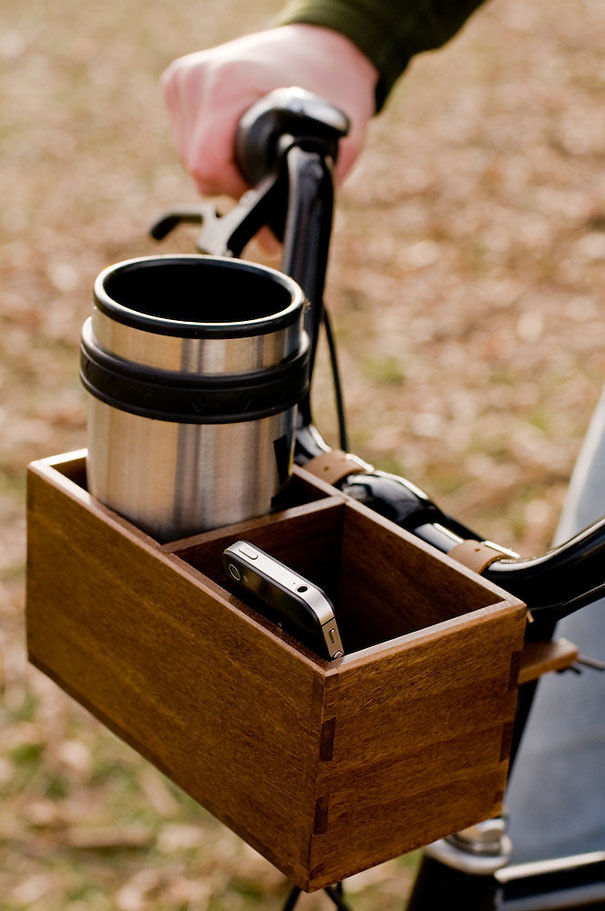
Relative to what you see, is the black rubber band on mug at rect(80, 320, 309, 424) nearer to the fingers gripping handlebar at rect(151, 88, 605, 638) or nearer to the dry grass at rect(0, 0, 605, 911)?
the fingers gripping handlebar at rect(151, 88, 605, 638)

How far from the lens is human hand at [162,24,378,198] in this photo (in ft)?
4.14

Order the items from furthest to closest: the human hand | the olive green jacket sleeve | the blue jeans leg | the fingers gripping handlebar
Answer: the blue jeans leg < the olive green jacket sleeve < the human hand < the fingers gripping handlebar

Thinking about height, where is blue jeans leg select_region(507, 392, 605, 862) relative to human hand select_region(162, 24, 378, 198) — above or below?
below

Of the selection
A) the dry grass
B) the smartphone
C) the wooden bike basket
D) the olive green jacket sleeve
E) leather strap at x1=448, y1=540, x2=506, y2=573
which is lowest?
the dry grass

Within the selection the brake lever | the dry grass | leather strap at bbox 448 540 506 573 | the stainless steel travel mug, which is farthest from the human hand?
the dry grass

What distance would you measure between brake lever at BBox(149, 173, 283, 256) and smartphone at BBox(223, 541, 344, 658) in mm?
442

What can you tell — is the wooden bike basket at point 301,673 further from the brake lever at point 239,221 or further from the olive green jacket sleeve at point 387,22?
the olive green jacket sleeve at point 387,22

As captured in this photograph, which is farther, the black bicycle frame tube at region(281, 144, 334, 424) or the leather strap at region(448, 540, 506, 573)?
the black bicycle frame tube at region(281, 144, 334, 424)

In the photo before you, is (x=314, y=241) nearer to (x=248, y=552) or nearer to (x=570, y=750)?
(x=248, y=552)

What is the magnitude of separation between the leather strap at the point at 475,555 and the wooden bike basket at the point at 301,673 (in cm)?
3

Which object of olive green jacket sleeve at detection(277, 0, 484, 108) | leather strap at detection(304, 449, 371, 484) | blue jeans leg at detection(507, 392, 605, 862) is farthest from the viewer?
blue jeans leg at detection(507, 392, 605, 862)

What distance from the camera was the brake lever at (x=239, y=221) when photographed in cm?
113

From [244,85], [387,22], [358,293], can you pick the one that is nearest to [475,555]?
[244,85]

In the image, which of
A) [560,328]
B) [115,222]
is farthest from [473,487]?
[115,222]
